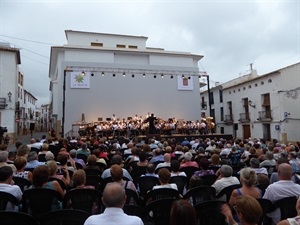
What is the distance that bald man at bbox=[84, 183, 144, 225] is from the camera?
1967 mm

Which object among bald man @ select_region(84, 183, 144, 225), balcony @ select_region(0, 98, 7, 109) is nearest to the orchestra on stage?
balcony @ select_region(0, 98, 7, 109)

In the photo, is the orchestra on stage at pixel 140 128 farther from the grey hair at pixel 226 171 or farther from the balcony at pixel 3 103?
the grey hair at pixel 226 171

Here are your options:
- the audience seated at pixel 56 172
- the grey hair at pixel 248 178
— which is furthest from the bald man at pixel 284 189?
the audience seated at pixel 56 172

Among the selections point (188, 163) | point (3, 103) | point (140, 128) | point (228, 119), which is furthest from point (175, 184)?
point (228, 119)

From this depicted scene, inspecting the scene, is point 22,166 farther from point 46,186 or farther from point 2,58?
point 2,58

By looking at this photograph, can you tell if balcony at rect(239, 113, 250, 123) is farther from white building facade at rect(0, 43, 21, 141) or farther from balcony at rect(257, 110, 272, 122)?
white building facade at rect(0, 43, 21, 141)

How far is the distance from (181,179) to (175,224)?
273 centimetres

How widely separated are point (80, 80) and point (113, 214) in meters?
20.2

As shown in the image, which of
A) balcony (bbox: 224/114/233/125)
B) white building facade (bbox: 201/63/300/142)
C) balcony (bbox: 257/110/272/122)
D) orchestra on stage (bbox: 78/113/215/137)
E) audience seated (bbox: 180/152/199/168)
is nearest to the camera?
audience seated (bbox: 180/152/199/168)

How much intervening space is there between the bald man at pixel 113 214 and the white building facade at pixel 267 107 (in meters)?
22.8

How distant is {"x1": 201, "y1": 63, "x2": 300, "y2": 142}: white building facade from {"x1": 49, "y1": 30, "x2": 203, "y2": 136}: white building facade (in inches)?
240

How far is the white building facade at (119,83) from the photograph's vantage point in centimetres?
2102

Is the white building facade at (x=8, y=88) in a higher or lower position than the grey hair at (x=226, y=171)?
higher

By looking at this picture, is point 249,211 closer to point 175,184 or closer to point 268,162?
point 175,184
